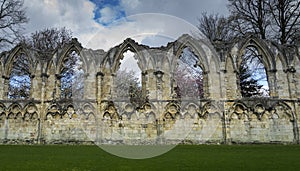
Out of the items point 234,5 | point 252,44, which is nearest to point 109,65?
point 252,44

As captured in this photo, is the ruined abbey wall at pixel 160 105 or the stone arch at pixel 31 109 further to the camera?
the stone arch at pixel 31 109

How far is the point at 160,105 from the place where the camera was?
622 inches

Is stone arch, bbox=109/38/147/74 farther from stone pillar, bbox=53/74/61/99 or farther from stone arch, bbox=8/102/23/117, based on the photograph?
stone arch, bbox=8/102/23/117

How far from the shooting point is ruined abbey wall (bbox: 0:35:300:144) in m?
15.5

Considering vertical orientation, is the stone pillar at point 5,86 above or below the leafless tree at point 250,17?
below

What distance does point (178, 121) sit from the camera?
1571cm

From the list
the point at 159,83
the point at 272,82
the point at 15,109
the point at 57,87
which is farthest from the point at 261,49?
the point at 15,109

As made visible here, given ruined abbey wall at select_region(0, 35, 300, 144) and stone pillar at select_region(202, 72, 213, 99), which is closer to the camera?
ruined abbey wall at select_region(0, 35, 300, 144)

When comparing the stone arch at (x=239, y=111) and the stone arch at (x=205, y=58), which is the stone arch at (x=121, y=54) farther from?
the stone arch at (x=239, y=111)

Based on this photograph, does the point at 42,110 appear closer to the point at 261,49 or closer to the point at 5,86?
the point at 5,86

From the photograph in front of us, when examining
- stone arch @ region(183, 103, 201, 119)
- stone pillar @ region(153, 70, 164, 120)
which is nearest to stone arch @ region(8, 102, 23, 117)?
stone pillar @ region(153, 70, 164, 120)

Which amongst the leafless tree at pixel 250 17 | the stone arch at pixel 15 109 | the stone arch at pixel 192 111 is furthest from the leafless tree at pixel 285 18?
the stone arch at pixel 15 109

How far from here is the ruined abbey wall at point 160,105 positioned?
1548 centimetres

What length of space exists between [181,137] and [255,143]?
12.8ft
